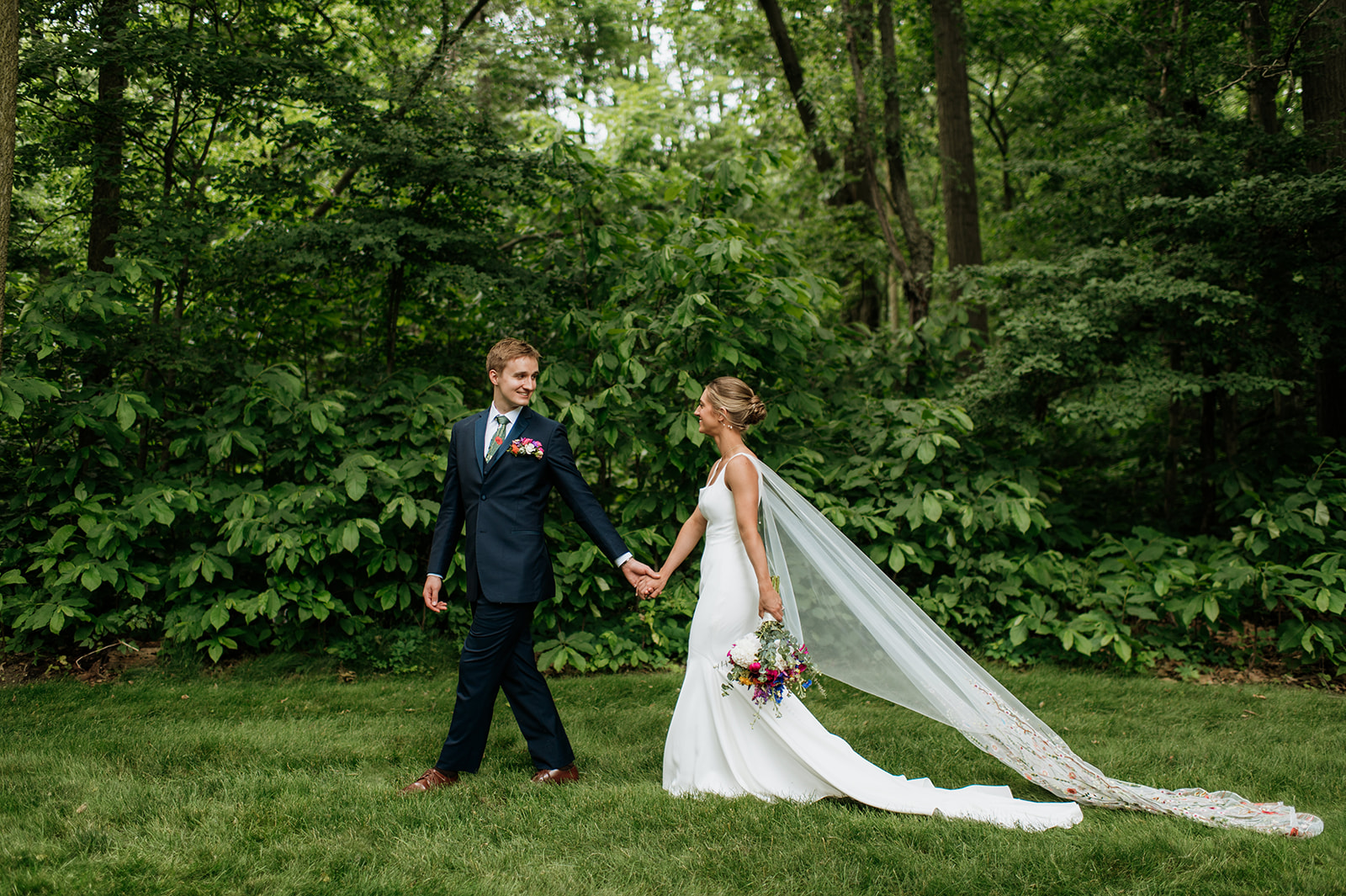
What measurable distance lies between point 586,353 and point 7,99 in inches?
161

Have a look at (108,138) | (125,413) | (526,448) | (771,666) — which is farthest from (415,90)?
(771,666)

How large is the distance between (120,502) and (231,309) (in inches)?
73.5

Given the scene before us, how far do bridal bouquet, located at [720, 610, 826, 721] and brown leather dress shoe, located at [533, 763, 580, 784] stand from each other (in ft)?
2.76

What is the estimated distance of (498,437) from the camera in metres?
4.14

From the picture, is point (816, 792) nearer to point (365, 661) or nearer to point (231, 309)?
point (365, 661)

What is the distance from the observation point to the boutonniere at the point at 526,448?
408cm

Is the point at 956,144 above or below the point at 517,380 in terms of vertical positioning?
above

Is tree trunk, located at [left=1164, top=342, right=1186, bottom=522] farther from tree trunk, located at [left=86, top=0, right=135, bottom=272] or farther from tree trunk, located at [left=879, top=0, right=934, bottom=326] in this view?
tree trunk, located at [left=86, top=0, right=135, bottom=272]

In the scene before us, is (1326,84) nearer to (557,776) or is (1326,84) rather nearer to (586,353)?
(586,353)

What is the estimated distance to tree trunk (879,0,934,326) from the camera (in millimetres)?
Answer: 8648

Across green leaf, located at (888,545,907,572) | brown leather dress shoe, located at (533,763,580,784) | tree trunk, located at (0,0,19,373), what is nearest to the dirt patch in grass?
tree trunk, located at (0,0,19,373)

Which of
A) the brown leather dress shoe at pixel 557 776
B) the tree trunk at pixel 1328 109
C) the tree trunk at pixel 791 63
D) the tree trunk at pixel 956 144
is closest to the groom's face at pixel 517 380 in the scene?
the brown leather dress shoe at pixel 557 776

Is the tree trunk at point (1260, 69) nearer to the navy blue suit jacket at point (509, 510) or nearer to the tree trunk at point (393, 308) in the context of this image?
the navy blue suit jacket at point (509, 510)

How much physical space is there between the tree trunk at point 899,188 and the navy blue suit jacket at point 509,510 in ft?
17.7
